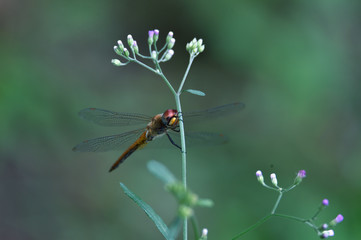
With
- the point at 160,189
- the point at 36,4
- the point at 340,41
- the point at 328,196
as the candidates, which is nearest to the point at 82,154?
the point at 160,189

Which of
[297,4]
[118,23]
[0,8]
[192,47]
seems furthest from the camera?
[118,23]

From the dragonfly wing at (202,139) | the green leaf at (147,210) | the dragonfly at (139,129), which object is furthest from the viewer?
the dragonfly wing at (202,139)

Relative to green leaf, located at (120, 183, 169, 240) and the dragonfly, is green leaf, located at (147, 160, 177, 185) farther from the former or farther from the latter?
the dragonfly

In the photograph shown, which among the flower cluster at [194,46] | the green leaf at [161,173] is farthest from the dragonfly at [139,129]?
the green leaf at [161,173]

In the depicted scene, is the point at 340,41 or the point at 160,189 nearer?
the point at 160,189

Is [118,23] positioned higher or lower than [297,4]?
lower

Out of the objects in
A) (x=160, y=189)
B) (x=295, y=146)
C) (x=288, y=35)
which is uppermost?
(x=288, y=35)

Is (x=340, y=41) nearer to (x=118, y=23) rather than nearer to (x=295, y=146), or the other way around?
(x=295, y=146)

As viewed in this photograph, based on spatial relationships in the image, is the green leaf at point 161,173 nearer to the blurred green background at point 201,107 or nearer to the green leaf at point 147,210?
the green leaf at point 147,210
